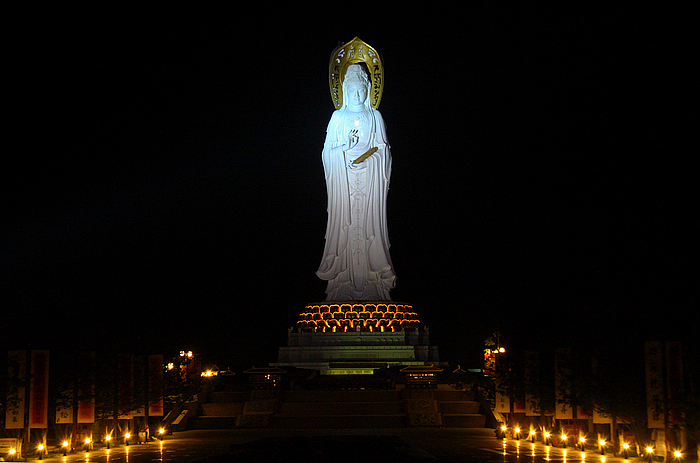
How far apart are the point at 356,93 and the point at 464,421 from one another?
9477mm

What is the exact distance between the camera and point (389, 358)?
19312 mm

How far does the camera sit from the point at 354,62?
70.0 ft

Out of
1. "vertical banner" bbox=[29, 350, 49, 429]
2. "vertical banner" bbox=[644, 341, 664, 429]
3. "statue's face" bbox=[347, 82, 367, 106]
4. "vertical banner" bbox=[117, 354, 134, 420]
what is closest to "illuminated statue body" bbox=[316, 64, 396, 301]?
"statue's face" bbox=[347, 82, 367, 106]

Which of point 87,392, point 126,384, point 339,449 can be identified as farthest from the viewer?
point 126,384

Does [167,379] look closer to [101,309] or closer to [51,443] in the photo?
[51,443]

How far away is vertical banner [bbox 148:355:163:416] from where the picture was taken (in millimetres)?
12484

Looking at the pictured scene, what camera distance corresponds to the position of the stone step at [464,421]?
14.1 m

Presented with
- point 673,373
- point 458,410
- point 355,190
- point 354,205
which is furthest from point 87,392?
point 355,190

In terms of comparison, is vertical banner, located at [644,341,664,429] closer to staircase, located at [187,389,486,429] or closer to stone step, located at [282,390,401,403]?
A: staircase, located at [187,389,486,429]

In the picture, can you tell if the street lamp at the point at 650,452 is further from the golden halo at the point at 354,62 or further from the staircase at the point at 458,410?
the golden halo at the point at 354,62

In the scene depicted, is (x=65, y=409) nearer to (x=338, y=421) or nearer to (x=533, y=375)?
(x=338, y=421)

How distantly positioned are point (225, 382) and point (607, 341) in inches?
301

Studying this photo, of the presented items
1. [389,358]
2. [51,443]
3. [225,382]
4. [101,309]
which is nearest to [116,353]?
[51,443]

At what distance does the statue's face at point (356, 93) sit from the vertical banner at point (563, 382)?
1124cm
